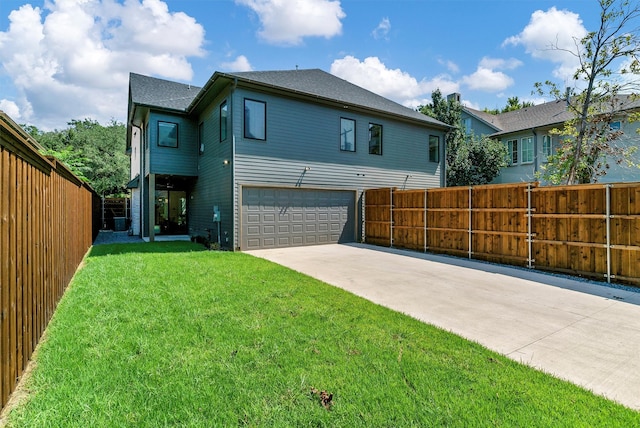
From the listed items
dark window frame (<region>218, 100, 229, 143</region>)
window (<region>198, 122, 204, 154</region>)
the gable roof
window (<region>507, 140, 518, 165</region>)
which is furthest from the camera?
window (<region>507, 140, 518, 165</region>)

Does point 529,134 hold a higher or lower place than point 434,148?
higher

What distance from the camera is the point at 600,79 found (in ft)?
35.1

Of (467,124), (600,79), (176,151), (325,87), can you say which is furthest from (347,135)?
(467,124)

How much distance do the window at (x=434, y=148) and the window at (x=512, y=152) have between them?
6.71 metres

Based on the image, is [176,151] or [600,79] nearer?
[600,79]

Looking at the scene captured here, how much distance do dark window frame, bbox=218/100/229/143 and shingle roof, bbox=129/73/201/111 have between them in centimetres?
312

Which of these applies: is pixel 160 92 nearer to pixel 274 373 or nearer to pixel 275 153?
pixel 275 153

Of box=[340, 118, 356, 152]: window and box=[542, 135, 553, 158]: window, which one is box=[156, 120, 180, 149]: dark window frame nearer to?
box=[340, 118, 356, 152]: window

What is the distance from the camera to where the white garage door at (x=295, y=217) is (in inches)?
401

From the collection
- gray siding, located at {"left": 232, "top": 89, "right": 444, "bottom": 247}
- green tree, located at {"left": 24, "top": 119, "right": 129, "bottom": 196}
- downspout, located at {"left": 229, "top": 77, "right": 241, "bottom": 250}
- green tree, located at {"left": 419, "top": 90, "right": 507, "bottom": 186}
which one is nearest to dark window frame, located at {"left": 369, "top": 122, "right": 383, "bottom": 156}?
gray siding, located at {"left": 232, "top": 89, "right": 444, "bottom": 247}

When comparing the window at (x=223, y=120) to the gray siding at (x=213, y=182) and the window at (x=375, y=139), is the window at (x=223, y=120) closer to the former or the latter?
the gray siding at (x=213, y=182)

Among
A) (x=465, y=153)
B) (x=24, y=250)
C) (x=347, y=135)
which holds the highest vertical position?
(x=465, y=153)

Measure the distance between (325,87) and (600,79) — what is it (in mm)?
9091

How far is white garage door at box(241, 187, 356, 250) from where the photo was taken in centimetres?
1018
